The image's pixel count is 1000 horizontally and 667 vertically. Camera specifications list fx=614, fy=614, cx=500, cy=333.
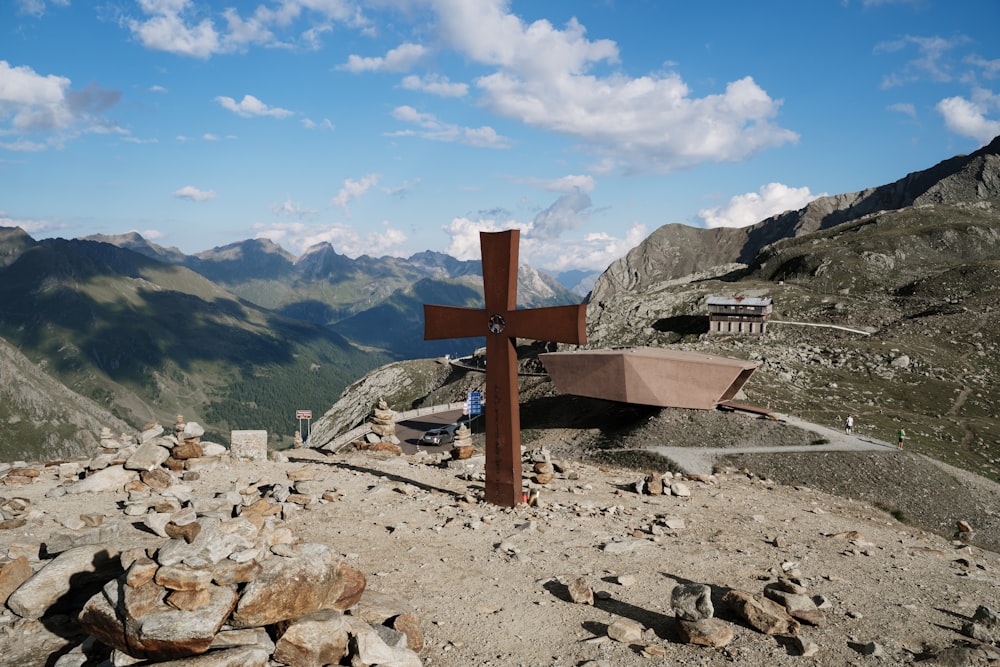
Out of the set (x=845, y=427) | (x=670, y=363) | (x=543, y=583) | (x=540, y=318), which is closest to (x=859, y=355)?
(x=845, y=427)

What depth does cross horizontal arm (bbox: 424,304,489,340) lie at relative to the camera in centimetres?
2252

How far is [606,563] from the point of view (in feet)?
51.0

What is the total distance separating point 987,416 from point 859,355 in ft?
43.9

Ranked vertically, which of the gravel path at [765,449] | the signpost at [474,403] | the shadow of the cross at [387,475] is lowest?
the signpost at [474,403]

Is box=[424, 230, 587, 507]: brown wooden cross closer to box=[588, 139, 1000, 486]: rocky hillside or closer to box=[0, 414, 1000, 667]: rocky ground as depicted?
box=[0, 414, 1000, 667]: rocky ground

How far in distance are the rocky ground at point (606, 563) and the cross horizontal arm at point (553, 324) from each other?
5827 millimetres

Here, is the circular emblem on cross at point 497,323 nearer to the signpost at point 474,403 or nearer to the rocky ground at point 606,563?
the rocky ground at point 606,563

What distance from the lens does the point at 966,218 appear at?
438 ft

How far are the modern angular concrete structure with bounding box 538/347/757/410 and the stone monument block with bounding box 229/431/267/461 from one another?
3062 cm

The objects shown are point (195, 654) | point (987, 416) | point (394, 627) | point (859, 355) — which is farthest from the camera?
point (859, 355)

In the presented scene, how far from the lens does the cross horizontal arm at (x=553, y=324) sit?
19.2m

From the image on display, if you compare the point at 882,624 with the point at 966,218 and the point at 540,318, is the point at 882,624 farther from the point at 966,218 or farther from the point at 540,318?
the point at 966,218

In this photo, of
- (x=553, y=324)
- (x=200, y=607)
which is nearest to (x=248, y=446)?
(x=553, y=324)

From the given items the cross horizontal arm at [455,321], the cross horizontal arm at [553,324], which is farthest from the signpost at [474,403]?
the cross horizontal arm at [553,324]
